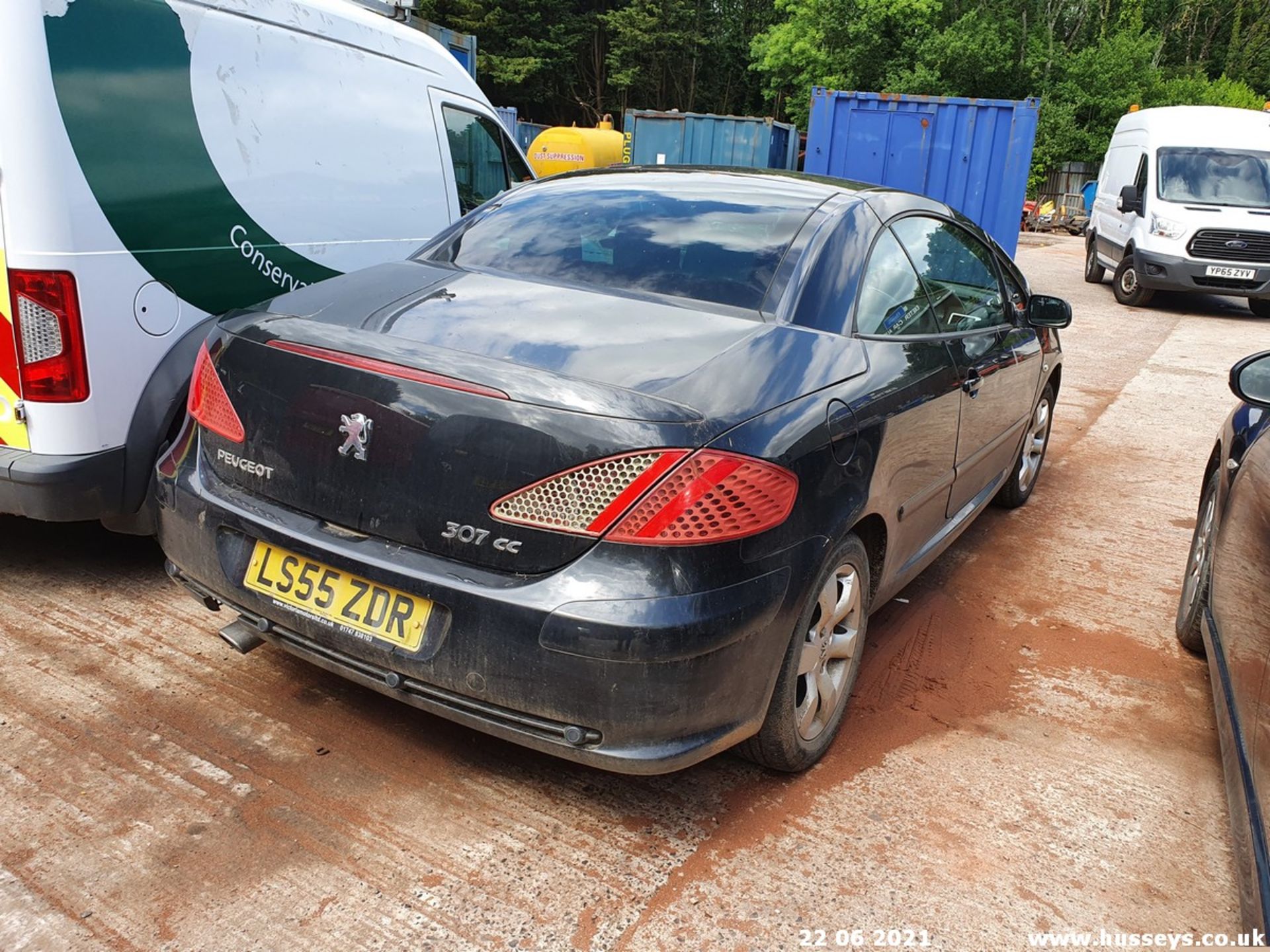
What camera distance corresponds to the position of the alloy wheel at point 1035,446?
5.33 metres

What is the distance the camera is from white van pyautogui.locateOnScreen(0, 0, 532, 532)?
10.0 feet

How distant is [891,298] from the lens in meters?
3.21

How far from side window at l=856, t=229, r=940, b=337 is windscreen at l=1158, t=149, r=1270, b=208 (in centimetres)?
1258

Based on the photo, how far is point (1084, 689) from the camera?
3512 millimetres

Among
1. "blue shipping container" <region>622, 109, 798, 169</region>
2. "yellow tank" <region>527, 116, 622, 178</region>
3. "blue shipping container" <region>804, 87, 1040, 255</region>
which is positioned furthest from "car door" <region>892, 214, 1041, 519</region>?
"yellow tank" <region>527, 116, 622, 178</region>

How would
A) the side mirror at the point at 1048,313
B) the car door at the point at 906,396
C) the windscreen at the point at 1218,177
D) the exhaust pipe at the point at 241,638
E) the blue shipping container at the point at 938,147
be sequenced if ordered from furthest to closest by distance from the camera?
the windscreen at the point at 1218,177 → the blue shipping container at the point at 938,147 → the side mirror at the point at 1048,313 → the car door at the point at 906,396 → the exhaust pipe at the point at 241,638

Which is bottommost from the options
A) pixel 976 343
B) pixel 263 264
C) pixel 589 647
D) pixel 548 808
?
pixel 548 808

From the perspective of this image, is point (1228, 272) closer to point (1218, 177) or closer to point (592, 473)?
point (1218, 177)

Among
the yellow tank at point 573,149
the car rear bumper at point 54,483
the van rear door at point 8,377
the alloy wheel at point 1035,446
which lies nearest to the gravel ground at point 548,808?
the car rear bumper at point 54,483

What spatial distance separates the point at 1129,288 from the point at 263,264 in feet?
45.6

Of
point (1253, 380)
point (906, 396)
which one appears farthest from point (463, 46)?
point (1253, 380)

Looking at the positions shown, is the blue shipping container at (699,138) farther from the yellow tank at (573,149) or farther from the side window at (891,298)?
the side window at (891,298)

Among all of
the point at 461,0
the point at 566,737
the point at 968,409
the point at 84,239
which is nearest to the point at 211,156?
the point at 84,239

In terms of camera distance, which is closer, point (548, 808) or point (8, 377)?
point (548, 808)
